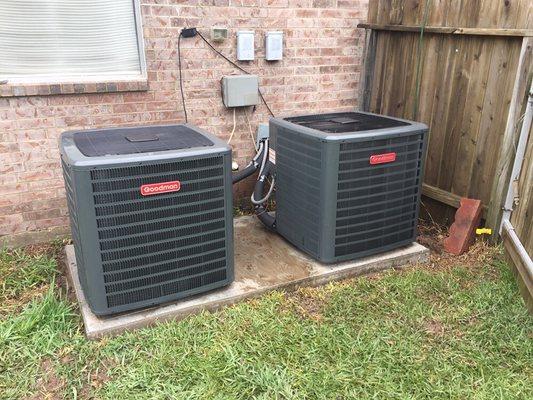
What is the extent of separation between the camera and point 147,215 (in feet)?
7.93

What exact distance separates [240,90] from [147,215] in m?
1.74

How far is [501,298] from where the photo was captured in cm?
284

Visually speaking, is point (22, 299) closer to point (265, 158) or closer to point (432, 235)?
point (265, 158)

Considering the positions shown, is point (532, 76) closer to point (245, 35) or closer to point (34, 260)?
point (245, 35)

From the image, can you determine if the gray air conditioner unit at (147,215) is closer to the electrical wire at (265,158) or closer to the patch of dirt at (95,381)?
the patch of dirt at (95,381)

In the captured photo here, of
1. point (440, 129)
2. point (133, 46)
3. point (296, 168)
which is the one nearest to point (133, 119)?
point (133, 46)

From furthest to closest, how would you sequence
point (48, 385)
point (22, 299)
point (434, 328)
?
point (22, 299), point (434, 328), point (48, 385)

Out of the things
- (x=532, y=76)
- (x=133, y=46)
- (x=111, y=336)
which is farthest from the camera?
(x=133, y=46)

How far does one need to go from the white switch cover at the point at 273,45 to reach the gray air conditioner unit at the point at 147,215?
4.71 ft

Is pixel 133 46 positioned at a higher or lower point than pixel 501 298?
higher

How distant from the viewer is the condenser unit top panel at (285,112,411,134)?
10.1 ft

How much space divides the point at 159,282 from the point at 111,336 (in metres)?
0.36

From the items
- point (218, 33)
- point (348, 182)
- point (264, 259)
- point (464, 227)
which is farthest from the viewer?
point (218, 33)

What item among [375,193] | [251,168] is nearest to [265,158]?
[251,168]
